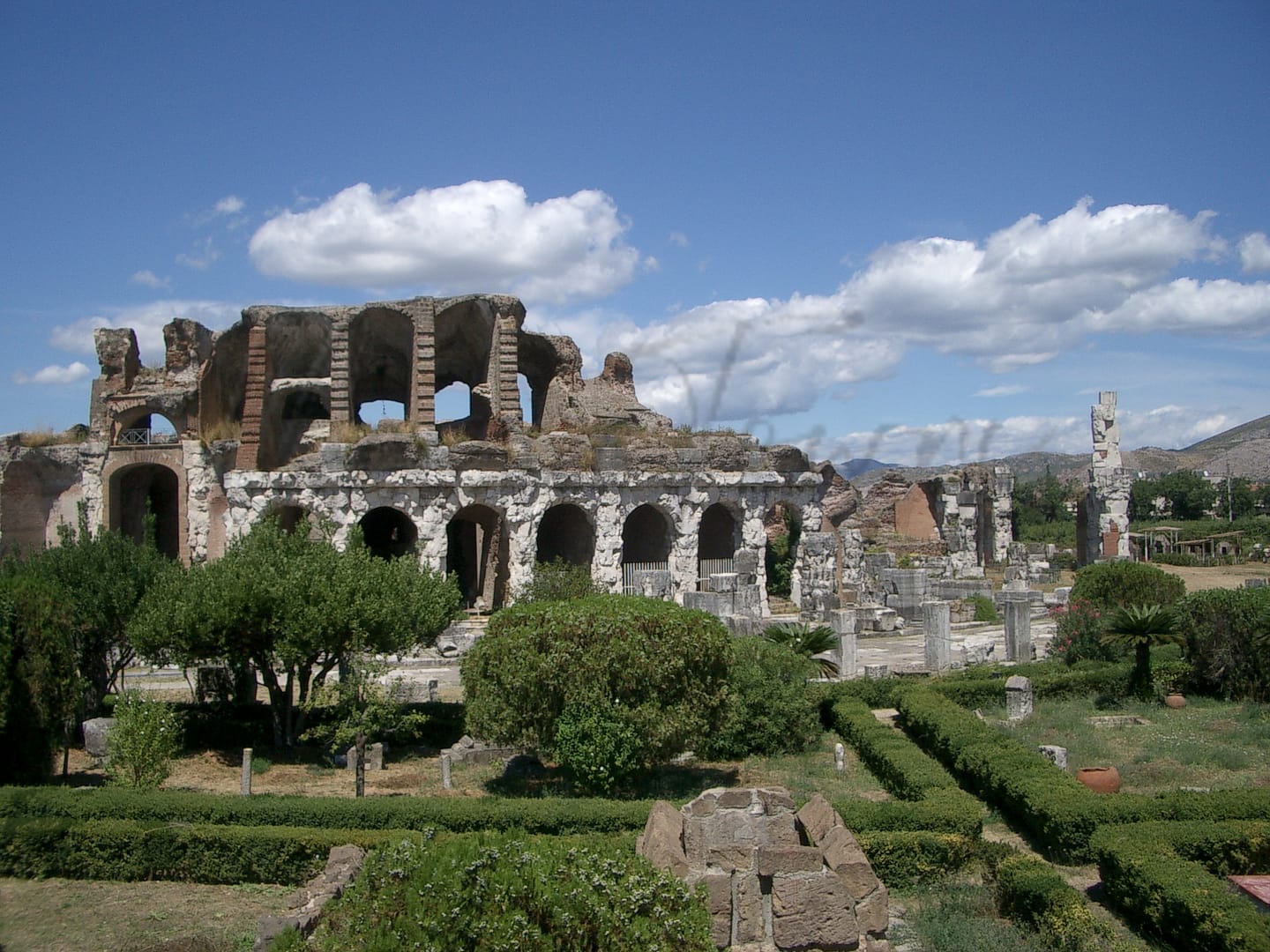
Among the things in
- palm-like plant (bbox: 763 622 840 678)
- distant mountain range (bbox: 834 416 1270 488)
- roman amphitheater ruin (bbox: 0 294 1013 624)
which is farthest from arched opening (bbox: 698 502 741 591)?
distant mountain range (bbox: 834 416 1270 488)

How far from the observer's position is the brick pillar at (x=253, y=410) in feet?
115

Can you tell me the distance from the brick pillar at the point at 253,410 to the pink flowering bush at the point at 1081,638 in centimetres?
2460

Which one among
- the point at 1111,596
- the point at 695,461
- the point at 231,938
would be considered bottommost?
the point at 231,938

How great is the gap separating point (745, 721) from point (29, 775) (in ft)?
33.5

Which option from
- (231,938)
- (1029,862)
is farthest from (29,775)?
(1029,862)

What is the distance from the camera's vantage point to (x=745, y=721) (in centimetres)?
1711

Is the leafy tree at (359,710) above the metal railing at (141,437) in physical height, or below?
below

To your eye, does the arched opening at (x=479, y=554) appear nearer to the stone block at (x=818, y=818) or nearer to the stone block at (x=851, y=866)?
the stone block at (x=818, y=818)

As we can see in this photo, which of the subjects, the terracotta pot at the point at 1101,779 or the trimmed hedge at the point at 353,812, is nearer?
the trimmed hedge at the point at 353,812

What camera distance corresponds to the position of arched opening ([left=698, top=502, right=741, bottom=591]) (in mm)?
36219

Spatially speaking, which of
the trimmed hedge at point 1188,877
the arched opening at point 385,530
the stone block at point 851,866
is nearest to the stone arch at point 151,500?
the arched opening at point 385,530

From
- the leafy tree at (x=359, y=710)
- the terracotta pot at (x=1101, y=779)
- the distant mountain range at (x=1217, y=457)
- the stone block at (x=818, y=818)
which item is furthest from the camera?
the distant mountain range at (x=1217, y=457)

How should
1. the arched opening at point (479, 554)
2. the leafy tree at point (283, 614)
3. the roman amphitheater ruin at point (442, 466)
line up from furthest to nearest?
the arched opening at point (479, 554), the roman amphitheater ruin at point (442, 466), the leafy tree at point (283, 614)

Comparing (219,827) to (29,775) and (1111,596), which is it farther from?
(1111,596)
